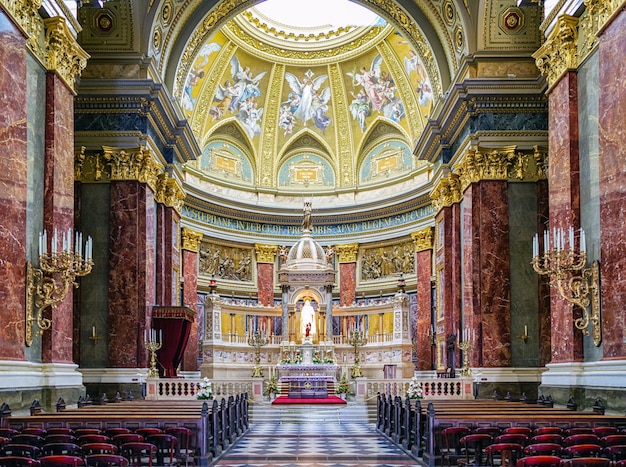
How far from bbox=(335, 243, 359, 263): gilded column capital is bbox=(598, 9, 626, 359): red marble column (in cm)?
2376

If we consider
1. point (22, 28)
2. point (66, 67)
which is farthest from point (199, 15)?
point (22, 28)

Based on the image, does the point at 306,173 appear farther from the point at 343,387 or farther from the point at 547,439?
the point at 547,439

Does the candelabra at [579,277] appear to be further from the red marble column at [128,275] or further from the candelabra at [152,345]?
the red marble column at [128,275]

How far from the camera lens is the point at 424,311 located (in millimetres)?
31984

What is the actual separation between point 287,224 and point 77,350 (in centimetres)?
1810

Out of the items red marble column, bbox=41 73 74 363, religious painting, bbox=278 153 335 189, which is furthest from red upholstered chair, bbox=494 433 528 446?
religious painting, bbox=278 153 335 189

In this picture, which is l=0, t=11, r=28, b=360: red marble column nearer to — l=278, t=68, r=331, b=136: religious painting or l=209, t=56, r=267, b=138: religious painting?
l=209, t=56, r=267, b=138: religious painting

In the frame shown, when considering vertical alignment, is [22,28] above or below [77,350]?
above

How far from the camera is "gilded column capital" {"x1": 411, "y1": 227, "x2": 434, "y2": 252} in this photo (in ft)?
108

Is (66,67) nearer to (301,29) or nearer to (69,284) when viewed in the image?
(69,284)

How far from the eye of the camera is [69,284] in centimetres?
1441

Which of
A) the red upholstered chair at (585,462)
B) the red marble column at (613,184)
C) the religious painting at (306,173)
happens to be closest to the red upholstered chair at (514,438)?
the red upholstered chair at (585,462)

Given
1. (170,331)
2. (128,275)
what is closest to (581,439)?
(128,275)

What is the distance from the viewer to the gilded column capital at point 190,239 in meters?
33.2
